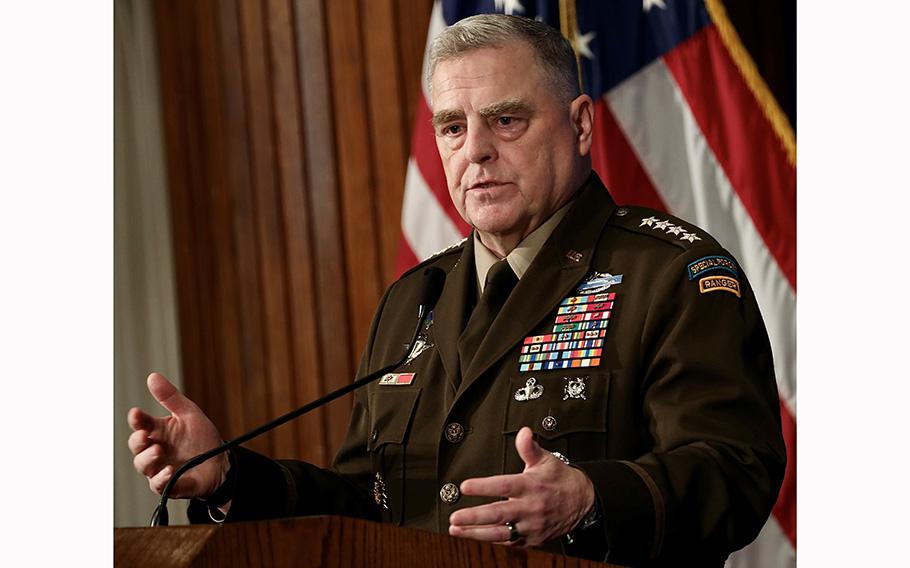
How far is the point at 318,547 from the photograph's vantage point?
3.41 ft

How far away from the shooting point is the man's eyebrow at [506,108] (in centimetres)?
183

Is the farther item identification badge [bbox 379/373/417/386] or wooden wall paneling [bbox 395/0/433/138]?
wooden wall paneling [bbox 395/0/433/138]

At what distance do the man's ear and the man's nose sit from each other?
0.15m

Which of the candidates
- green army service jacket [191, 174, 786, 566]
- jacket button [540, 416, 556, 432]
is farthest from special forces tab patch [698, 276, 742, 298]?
jacket button [540, 416, 556, 432]

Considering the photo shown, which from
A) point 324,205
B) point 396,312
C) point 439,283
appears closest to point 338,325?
point 324,205

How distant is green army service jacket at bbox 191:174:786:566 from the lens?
4.57 ft

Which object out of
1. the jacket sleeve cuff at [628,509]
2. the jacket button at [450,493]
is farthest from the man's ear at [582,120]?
the jacket sleeve cuff at [628,509]

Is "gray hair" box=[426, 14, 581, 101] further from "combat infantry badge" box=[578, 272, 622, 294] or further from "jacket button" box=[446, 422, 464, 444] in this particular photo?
"jacket button" box=[446, 422, 464, 444]

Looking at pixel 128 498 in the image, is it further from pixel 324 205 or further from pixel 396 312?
pixel 396 312

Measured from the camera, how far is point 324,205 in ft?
10.2

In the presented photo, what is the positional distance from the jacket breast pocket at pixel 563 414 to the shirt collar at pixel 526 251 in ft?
0.77

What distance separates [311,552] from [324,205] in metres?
2.14

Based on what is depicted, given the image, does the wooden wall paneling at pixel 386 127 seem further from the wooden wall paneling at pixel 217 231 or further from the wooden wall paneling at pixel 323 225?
the wooden wall paneling at pixel 217 231

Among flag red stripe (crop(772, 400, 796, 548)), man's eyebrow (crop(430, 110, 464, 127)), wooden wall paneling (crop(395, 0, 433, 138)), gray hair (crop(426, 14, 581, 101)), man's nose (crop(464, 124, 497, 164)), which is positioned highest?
wooden wall paneling (crop(395, 0, 433, 138))
